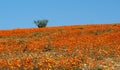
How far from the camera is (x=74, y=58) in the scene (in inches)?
631

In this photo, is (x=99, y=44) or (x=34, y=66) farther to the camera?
(x=99, y=44)

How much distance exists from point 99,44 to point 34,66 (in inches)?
276

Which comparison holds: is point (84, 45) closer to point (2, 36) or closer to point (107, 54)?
point (107, 54)

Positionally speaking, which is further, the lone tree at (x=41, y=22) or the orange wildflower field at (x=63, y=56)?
the lone tree at (x=41, y=22)

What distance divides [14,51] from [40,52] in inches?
62.1

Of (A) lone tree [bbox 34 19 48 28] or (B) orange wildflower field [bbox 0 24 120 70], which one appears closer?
(B) orange wildflower field [bbox 0 24 120 70]

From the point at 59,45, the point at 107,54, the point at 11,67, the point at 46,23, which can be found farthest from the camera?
the point at 46,23

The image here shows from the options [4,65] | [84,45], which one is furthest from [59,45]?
[4,65]

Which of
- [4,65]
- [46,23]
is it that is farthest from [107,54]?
[46,23]

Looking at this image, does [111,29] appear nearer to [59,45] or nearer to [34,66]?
[59,45]

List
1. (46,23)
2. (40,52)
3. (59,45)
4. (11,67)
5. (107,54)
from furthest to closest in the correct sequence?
1. (46,23)
2. (59,45)
3. (40,52)
4. (107,54)
5. (11,67)

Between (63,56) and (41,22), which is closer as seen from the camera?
(63,56)

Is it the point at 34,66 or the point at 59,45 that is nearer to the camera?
the point at 34,66

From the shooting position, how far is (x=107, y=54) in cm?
1764
